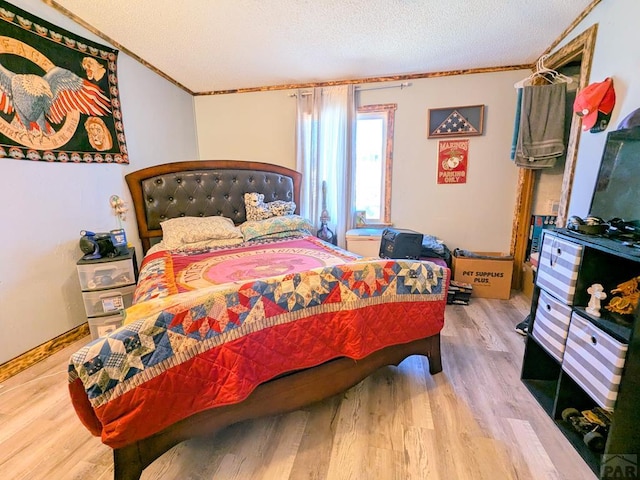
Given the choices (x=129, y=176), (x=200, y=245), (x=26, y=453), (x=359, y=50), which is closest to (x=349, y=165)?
(x=359, y=50)

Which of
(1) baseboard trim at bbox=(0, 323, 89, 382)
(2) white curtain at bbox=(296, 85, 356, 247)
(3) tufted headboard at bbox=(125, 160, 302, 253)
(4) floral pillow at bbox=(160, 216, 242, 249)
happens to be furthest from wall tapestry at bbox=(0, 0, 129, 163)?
(2) white curtain at bbox=(296, 85, 356, 247)

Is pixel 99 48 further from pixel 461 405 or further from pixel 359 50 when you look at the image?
pixel 461 405

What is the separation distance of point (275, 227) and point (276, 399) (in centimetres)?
177

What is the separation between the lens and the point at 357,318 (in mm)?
1370

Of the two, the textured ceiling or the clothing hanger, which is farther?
the clothing hanger

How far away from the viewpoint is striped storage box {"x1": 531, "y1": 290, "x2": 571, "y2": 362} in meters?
1.39

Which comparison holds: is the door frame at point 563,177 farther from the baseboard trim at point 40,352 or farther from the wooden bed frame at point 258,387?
the baseboard trim at point 40,352

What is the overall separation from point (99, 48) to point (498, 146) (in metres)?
3.80

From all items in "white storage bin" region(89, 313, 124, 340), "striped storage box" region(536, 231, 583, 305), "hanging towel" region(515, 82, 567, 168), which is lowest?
"white storage bin" region(89, 313, 124, 340)

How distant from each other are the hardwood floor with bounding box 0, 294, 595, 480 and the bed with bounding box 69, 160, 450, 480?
0.18 meters

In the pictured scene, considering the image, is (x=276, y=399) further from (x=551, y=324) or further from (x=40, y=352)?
(x=40, y=352)

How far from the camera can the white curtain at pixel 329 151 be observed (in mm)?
3240

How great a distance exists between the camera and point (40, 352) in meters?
1.99

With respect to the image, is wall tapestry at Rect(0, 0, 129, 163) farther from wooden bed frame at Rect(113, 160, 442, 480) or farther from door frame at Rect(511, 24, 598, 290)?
door frame at Rect(511, 24, 598, 290)
